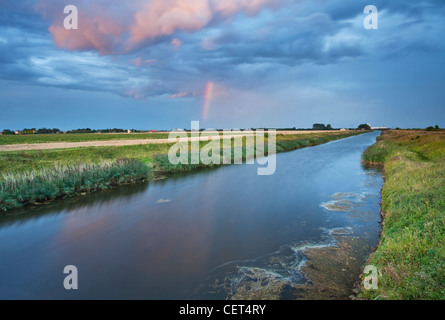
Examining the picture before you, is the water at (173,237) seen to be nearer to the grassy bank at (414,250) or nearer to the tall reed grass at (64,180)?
the tall reed grass at (64,180)

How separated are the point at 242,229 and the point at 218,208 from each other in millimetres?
3431

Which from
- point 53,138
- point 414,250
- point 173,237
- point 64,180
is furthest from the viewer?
point 53,138

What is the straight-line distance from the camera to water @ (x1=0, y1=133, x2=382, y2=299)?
6309mm

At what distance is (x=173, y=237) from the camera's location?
939 centimetres

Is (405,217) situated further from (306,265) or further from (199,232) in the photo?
(199,232)

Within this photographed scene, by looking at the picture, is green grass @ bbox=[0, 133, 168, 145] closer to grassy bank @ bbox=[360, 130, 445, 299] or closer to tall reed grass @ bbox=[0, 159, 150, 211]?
tall reed grass @ bbox=[0, 159, 150, 211]

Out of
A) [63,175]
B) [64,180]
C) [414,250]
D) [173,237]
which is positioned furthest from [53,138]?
[414,250]

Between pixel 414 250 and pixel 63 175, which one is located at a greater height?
pixel 63 175

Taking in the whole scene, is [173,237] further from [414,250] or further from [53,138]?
[53,138]

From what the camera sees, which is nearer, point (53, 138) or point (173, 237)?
point (173, 237)

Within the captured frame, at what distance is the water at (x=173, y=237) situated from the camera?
631cm

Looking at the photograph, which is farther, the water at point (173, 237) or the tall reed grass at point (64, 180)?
the tall reed grass at point (64, 180)

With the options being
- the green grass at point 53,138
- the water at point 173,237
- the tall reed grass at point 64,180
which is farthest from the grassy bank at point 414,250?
the green grass at point 53,138

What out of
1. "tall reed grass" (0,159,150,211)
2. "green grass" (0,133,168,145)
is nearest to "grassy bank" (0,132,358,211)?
"tall reed grass" (0,159,150,211)
